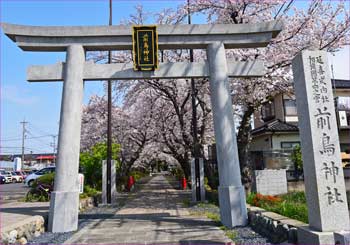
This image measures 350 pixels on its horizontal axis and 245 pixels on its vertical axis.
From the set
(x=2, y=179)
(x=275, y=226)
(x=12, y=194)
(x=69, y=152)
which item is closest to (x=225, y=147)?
(x=275, y=226)

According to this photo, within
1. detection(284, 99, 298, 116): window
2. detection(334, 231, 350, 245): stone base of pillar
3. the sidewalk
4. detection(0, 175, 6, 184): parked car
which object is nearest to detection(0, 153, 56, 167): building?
detection(0, 175, 6, 184): parked car

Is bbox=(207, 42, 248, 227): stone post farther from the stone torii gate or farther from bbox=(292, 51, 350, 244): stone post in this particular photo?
bbox=(292, 51, 350, 244): stone post

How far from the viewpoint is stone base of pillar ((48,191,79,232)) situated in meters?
8.44

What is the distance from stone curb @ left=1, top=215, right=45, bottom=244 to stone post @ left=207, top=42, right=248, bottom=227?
16.6 ft

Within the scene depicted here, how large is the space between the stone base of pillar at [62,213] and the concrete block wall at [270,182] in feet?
27.3

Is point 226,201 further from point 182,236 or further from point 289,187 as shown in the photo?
point 289,187

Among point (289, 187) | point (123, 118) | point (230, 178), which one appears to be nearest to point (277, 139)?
point (289, 187)

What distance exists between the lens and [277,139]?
21.5m

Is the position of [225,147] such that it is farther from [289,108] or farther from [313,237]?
[289,108]

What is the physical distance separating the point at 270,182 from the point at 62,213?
931 centimetres

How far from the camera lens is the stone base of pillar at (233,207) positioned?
8531 mm

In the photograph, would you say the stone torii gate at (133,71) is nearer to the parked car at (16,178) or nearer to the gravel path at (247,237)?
the gravel path at (247,237)

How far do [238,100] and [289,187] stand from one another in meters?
5.22

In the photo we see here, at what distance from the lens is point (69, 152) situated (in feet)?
28.8
